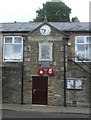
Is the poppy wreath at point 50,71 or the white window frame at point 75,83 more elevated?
the poppy wreath at point 50,71

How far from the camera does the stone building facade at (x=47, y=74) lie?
643 inches

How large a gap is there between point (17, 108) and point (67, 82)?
393 centimetres

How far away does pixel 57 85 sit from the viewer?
16.4 m

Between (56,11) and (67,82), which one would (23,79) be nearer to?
(67,82)

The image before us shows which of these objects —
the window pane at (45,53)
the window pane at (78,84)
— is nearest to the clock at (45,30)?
the window pane at (45,53)

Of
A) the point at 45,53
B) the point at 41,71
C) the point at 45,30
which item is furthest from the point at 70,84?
the point at 45,30

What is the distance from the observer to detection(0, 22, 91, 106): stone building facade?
16344 mm

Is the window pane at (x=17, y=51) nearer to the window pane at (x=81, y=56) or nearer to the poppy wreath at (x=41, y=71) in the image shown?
the poppy wreath at (x=41, y=71)

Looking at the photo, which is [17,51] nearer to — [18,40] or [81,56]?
[18,40]

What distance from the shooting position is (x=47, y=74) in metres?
16.5

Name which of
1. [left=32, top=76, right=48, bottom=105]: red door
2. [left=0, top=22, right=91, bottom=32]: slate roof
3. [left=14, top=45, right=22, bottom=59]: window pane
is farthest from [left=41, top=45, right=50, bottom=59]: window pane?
[left=14, top=45, right=22, bottom=59]: window pane

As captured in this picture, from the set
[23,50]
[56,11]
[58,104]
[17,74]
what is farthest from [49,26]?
[56,11]

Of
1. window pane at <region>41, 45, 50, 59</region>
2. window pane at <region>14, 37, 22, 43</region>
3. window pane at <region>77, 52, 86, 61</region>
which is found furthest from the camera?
window pane at <region>14, 37, 22, 43</region>

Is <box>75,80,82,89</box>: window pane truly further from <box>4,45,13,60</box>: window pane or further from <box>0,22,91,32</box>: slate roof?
<box>4,45,13,60</box>: window pane
